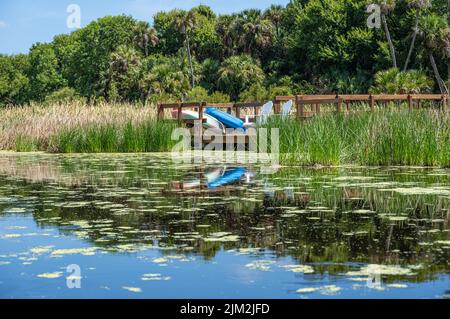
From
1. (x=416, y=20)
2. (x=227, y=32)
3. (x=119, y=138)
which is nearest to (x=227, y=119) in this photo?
(x=119, y=138)

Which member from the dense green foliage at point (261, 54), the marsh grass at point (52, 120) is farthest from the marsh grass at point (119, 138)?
the dense green foliage at point (261, 54)

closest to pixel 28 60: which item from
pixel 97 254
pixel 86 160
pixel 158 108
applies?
pixel 158 108

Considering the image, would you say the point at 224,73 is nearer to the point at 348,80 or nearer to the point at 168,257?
the point at 348,80

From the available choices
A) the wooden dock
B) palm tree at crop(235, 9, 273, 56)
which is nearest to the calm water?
the wooden dock

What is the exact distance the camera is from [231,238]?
17.5 ft

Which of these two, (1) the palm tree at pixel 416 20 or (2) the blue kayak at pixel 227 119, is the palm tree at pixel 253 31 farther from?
(2) the blue kayak at pixel 227 119

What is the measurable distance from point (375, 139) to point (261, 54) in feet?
150

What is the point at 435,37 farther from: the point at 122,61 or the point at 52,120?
the point at 52,120

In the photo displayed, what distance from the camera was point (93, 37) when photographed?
6738 cm

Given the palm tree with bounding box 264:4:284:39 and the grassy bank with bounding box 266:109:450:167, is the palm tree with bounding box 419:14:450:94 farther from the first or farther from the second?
the grassy bank with bounding box 266:109:450:167

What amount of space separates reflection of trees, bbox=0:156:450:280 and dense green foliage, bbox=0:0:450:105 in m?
30.0

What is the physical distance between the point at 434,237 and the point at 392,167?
Result: 20.8ft

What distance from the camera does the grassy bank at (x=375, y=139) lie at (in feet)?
36.9

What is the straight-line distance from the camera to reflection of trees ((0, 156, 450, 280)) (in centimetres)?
479
